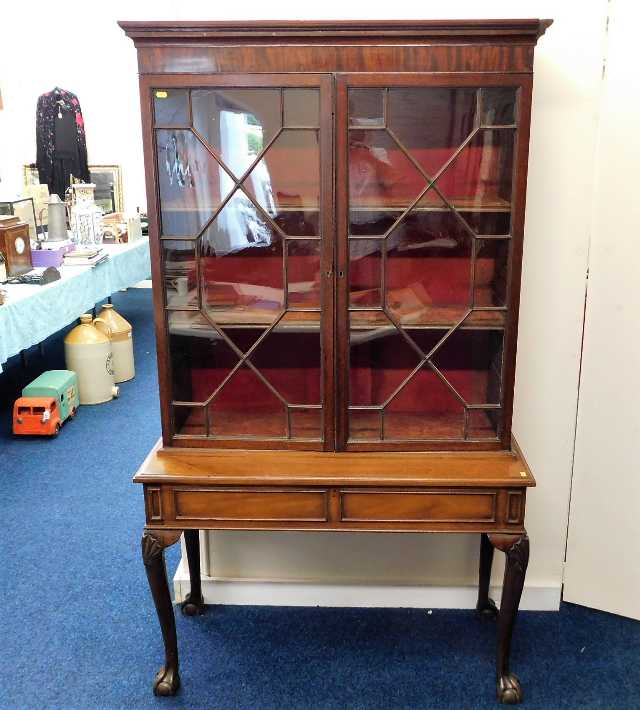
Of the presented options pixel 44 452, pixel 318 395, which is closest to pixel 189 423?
pixel 318 395

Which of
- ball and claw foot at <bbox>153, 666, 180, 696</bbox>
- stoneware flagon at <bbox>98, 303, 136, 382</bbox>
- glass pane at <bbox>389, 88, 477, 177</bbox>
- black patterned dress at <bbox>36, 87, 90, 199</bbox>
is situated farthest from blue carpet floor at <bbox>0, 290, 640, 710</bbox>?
black patterned dress at <bbox>36, 87, 90, 199</bbox>

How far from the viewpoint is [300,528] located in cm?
187

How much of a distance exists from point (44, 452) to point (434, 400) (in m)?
2.45

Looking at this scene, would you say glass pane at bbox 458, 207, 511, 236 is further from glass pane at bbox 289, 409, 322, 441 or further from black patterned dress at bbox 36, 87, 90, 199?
black patterned dress at bbox 36, 87, 90, 199

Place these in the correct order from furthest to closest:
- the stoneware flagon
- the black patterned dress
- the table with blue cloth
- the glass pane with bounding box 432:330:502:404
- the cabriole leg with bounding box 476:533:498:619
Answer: the black patterned dress
the stoneware flagon
the table with blue cloth
the cabriole leg with bounding box 476:533:498:619
the glass pane with bounding box 432:330:502:404

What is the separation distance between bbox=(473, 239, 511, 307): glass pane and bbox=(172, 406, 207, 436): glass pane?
31.2 inches

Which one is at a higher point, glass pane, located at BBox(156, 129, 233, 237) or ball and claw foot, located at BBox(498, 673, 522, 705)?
glass pane, located at BBox(156, 129, 233, 237)

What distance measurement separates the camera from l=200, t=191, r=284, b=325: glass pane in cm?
184

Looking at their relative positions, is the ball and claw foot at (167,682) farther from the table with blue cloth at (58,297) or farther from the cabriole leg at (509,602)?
the table with blue cloth at (58,297)

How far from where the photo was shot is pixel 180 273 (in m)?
1.85

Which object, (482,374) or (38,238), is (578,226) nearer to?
(482,374)

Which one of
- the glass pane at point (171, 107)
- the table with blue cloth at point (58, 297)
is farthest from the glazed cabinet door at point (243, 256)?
the table with blue cloth at point (58, 297)

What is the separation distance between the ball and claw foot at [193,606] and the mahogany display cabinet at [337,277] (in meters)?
0.34

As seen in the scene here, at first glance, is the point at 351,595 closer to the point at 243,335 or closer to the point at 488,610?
the point at 488,610
